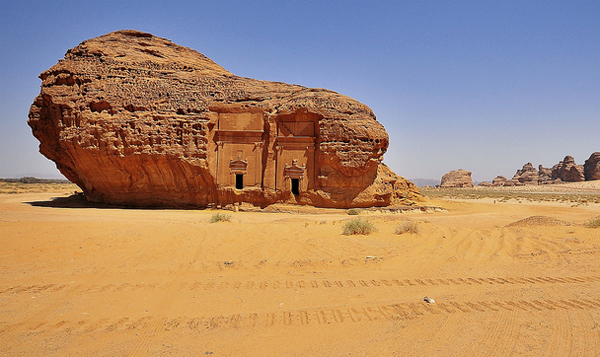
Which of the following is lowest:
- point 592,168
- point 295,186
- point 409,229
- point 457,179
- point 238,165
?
point 409,229

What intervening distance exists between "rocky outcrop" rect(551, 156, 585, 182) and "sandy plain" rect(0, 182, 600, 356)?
327 ft

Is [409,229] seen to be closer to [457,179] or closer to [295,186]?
[295,186]

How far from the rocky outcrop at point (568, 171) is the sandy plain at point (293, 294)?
99725 mm

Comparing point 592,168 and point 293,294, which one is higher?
point 592,168

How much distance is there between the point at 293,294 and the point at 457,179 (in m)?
84.5

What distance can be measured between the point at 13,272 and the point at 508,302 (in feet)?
28.7

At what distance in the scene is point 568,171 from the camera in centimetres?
9331

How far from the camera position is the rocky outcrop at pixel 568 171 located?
90375 millimetres

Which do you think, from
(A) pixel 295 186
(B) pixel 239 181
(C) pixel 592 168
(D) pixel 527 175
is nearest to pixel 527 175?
(D) pixel 527 175

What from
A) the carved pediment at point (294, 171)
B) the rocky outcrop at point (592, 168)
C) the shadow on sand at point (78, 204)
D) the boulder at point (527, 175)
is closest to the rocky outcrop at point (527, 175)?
the boulder at point (527, 175)

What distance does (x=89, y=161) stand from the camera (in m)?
22.3

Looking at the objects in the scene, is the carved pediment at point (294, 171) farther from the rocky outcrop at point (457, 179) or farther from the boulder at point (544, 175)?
the boulder at point (544, 175)

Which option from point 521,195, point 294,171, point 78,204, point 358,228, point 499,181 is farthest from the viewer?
point 499,181

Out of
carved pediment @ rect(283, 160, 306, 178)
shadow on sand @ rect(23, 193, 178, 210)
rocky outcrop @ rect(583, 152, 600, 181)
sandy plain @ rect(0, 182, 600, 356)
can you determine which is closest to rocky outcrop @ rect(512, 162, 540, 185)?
rocky outcrop @ rect(583, 152, 600, 181)
